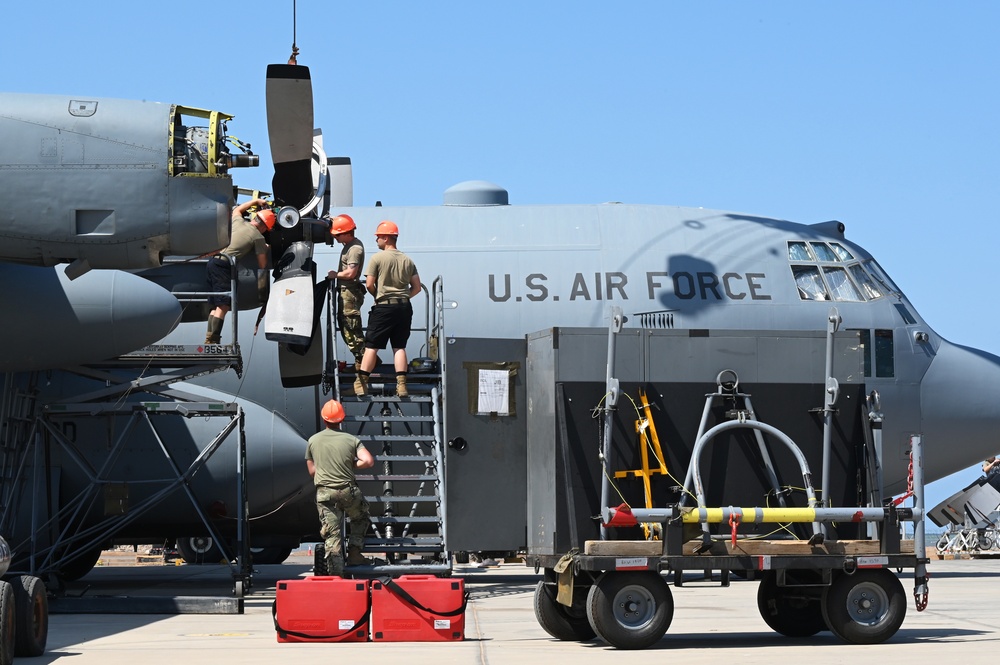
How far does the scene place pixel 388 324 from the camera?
15.4 meters

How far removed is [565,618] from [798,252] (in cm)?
906

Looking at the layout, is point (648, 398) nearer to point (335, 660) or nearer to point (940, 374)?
point (335, 660)

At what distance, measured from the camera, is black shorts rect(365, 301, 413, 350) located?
50.6ft

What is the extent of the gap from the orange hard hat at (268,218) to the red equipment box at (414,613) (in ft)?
19.2

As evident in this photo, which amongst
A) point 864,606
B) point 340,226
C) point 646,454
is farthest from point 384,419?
point 864,606

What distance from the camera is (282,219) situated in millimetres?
15320

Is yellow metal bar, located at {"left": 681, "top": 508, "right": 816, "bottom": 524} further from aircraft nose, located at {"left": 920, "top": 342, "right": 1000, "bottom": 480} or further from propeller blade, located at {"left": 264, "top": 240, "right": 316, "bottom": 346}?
aircraft nose, located at {"left": 920, "top": 342, "right": 1000, "bottom": 480}

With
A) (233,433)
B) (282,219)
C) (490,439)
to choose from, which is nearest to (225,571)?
(233,433)

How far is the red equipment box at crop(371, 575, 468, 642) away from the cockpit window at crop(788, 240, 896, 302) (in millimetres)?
9043

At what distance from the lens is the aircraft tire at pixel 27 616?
10211 millimetres

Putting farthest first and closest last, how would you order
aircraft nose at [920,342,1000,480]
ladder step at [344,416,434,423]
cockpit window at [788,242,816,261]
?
cockpit window at [788,242,816,261] < aircraft nose at [920,342,1000,480] < ladder step at [344,416,434,423]

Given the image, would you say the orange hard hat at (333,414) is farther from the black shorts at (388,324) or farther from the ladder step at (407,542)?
the black shorts at (388,324)

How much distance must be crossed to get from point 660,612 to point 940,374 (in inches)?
361

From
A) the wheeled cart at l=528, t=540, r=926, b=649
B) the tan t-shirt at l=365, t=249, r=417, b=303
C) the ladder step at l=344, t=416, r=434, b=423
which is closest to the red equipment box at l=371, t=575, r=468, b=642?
the wheeled cart at l=528, t=540, r=926, b=649
